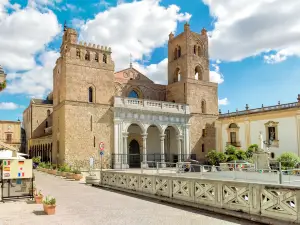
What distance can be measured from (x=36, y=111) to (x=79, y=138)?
91.0 feet

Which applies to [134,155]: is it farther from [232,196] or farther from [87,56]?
[232,196]

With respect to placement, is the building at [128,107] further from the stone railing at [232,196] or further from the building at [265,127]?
the stone railing at [232,196]

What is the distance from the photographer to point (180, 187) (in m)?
9.91

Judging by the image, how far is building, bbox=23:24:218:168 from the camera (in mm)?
27906

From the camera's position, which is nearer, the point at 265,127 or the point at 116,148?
the point at 116,148

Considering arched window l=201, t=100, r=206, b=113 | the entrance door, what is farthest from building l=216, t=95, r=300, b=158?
the entrance door

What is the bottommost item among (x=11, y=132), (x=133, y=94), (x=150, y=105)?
(x=11, y=132)

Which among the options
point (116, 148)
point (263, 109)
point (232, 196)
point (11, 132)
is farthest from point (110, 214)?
point (11, 132)

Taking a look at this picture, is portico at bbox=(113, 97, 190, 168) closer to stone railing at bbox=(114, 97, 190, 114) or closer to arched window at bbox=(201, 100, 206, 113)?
stone railing at bbox=(114, 97, 190, 114)

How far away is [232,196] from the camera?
7.91 meters

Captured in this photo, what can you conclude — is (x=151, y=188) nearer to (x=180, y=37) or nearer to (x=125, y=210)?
(x=125, y=210)

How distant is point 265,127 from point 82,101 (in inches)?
753

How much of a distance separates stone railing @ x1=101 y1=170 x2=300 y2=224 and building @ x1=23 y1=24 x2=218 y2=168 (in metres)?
16.2

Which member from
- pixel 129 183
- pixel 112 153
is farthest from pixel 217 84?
pixel 129 183
